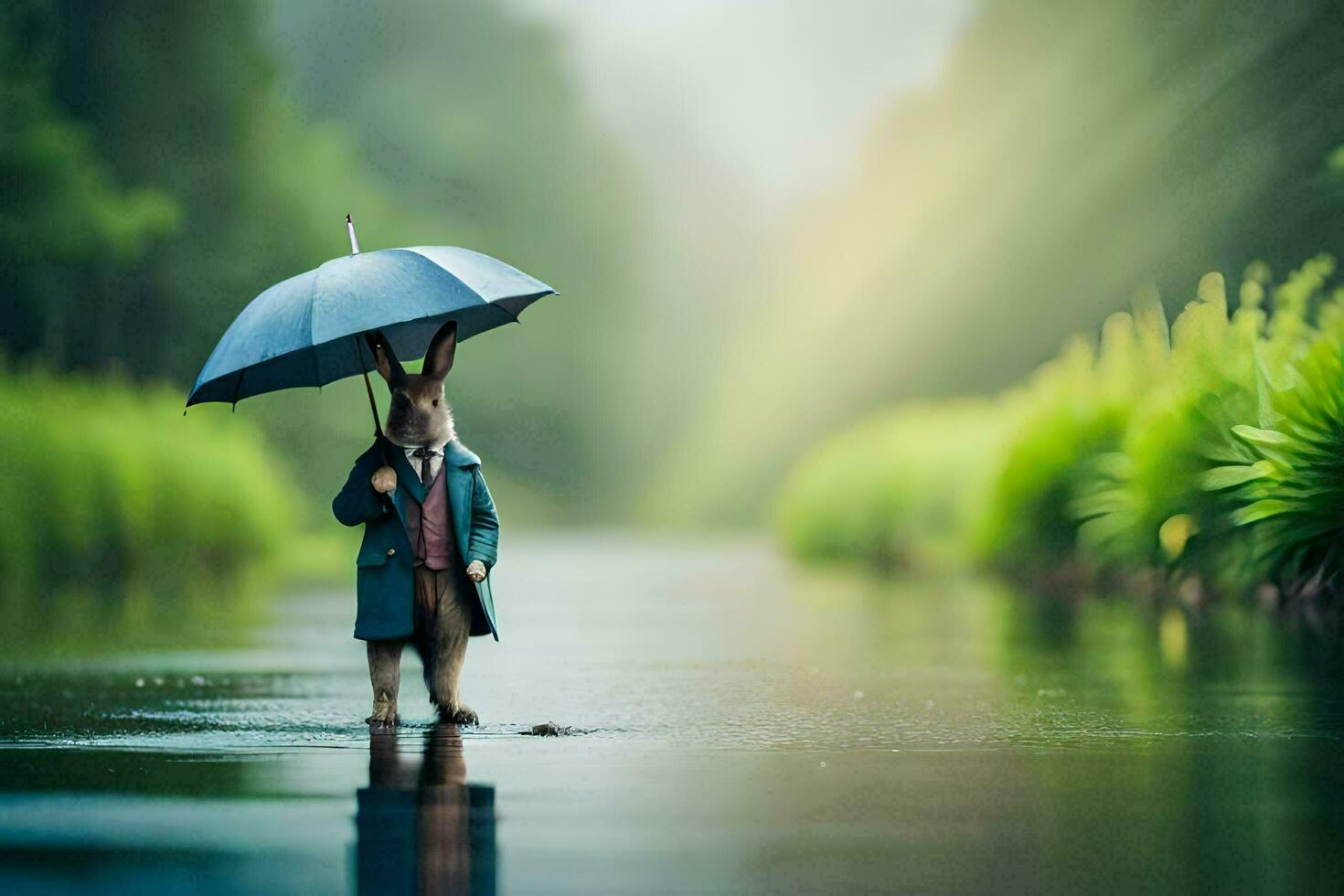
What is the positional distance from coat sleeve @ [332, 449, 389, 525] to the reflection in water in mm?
989

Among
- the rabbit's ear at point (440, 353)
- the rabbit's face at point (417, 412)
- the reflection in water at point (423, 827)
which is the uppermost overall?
the rabbit's ear at point (440, 353)

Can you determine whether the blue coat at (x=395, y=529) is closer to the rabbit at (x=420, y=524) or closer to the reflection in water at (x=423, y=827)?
the rabbit at (x=420, y=524)

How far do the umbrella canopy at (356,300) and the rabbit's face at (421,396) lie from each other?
0.49 ft

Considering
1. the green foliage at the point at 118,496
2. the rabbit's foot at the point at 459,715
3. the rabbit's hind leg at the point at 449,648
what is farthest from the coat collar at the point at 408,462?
the green foliage at the point at 118,496

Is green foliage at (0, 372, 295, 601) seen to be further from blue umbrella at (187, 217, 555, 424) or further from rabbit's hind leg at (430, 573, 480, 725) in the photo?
blue umbrella at (187, 217, 555, 424)

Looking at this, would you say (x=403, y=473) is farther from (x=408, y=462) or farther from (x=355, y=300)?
(x=355, y=300)

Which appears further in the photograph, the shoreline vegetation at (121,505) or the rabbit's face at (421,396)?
the shoreline vegetation at (121,505)

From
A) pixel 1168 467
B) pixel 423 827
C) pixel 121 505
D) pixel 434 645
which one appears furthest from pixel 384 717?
pixel 121 505

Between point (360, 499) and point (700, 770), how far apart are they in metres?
1.89

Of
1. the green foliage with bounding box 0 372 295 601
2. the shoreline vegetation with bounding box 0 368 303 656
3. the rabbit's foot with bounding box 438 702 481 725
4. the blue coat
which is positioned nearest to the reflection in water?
the blue coat

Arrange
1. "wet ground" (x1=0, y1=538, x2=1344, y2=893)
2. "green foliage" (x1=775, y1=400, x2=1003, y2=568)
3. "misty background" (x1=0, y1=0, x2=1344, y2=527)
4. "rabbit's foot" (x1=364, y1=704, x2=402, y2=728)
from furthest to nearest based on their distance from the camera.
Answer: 1. "misty background" (x1=0, y1=0, x2=1344, y2=527)
2. "green foliage" (x1=775, y1=400, x2=1003, y2=568)
3. "rabbit's foot" (x1=364, y1=704, x2=402, y2=728)
4. "wet ground" (x1=0, y1=538, x2=1344, y2=893)

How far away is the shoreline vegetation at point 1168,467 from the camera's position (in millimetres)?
11188

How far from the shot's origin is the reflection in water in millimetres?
4734

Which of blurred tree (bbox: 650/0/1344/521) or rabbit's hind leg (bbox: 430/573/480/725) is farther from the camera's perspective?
blurred tree (bbox: 650/0/1344/521)
